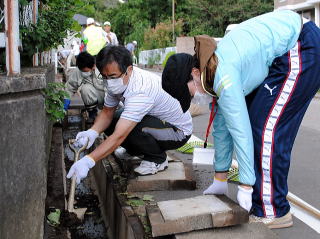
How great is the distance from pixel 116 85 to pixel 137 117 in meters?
0.39

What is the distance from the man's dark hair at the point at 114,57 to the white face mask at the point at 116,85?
4.0 inches

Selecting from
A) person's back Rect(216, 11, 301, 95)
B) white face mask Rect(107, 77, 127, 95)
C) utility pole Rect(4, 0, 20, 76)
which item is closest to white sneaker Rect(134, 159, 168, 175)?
white face mask Rect(107, 77, 127, 95)

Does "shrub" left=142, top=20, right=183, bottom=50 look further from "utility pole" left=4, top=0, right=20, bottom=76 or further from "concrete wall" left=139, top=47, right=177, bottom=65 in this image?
"utility pole" left=4, top=0, right=20, bottom=76

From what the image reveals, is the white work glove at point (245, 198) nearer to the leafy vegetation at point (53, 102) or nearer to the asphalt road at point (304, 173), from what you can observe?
the asphalt road at point (304, 173)

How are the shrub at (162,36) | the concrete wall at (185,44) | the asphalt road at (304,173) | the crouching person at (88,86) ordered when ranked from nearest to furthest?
the asphalt road at (304,173)
the crouching person at (88,86)
the concrete wall at (185,44)
the shrub at (162,36)

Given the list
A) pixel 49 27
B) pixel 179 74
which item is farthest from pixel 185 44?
pixel 179 74

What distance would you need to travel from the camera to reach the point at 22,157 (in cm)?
285

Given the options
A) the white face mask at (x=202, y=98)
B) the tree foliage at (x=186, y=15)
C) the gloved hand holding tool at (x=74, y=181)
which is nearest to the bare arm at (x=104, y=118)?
the gloved hand holding tool at (x=74, y=181)

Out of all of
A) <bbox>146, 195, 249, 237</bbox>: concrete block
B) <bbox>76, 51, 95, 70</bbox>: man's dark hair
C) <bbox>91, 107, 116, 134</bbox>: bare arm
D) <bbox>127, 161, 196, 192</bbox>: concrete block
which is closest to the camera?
<bbox>146, 195, 249, 237</bbox>: concrete block

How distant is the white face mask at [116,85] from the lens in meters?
3.77

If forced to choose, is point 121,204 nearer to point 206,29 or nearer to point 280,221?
point 280,221

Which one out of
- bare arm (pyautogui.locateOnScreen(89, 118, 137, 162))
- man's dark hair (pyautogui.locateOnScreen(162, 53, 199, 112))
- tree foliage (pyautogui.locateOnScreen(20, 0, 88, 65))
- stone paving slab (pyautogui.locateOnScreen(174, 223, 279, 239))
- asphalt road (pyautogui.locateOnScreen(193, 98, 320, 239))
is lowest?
asphalt road (pyautogui.locateOnScreen(193, 98, 320, 239))

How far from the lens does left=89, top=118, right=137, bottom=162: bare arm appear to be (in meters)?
3.43

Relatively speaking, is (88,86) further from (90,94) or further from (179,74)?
(179,74)
